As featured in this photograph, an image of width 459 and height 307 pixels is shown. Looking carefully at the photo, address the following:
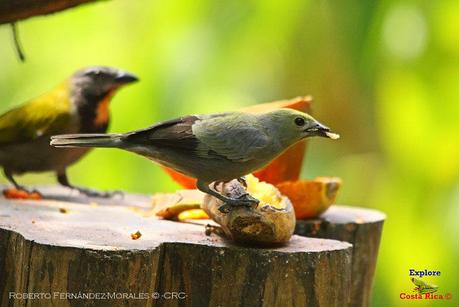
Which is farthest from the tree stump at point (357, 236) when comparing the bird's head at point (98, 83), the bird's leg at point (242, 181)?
the bird's head at point (98, 83)

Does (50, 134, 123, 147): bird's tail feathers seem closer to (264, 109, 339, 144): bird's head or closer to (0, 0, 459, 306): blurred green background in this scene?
(264, 109, 339, 144): bird's head

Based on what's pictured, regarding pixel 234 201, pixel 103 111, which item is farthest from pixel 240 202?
pixel 103 111

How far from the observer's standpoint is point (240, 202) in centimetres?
304

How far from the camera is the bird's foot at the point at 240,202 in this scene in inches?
120

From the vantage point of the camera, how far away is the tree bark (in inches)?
126

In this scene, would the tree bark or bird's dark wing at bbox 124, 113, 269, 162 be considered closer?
bird's dark wing at bbox 124, 113, 269, 162

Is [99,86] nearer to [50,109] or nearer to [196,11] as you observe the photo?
[50,109]

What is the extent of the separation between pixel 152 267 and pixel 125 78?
1.68 metres

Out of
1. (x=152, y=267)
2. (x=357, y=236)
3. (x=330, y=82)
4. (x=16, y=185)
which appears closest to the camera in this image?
(x=152, y=267)

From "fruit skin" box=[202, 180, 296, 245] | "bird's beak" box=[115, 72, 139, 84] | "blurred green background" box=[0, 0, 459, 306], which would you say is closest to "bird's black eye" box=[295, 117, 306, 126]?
"fruit skin" box=[202, 180, 296, 245]

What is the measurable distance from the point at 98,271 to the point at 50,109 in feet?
5.68

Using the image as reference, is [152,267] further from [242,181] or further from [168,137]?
[242,181]

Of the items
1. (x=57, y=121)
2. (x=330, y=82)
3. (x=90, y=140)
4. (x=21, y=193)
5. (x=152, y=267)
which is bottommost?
(x=152, y=267)

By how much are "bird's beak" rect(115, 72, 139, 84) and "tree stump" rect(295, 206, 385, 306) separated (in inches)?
44.6
